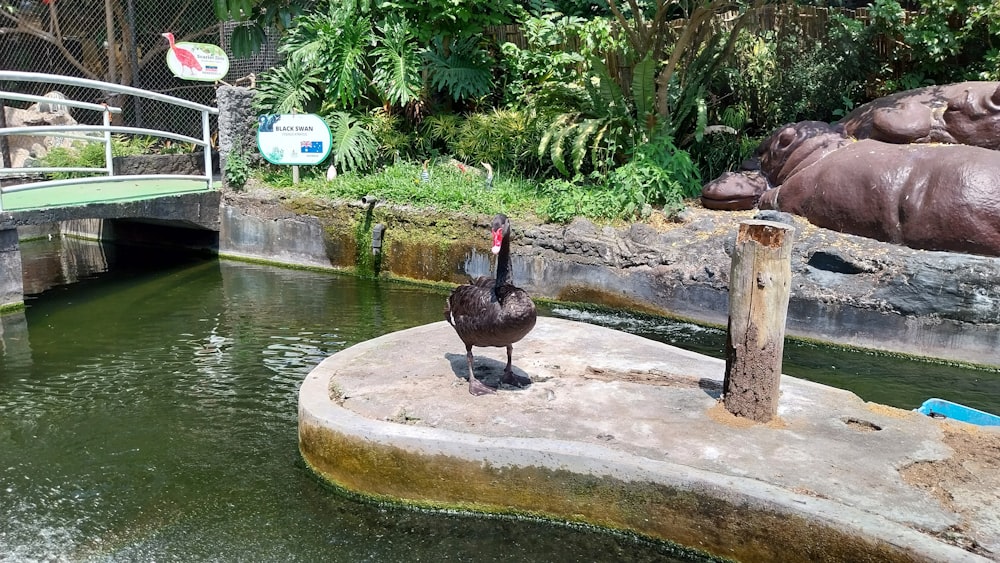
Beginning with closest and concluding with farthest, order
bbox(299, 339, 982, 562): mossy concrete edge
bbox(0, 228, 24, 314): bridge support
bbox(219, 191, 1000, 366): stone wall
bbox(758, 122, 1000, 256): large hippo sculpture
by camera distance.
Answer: bbox(299, 339, 982, 562): mossy concrete edge
bbox(219, 191, 1000, 366): stone wall
bbox(758, 122, 1000, 256): large hippo sculpture
bbox(0, 228, 24, 314): bridge support

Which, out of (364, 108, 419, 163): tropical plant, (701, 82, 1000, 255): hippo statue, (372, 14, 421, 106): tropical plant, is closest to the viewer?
(701, 82, 1000, 255): hippo statue

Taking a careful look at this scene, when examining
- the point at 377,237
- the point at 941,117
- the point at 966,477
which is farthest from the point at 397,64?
the point at 966,477

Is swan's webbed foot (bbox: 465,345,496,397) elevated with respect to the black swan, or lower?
lower

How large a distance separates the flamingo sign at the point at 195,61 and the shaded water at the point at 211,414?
3.47m

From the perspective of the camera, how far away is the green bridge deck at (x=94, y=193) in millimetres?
9742

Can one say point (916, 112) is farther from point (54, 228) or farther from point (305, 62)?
point (54, 228)

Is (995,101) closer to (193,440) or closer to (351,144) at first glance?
(351,144)

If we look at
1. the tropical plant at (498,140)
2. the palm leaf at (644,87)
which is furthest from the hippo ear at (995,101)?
the tropical plant at (498,140)

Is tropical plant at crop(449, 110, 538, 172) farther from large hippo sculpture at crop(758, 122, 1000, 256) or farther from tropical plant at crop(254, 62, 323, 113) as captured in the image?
large hippo sculpture at crop(758, 122, 1000, 256)

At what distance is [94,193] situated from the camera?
11039mm

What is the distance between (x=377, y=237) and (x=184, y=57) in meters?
4.63

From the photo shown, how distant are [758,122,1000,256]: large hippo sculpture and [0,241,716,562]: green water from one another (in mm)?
4396

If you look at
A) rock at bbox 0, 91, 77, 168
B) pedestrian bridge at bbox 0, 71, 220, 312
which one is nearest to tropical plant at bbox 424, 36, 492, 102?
pedestrian bridge at bbox 0, 71, 220, 312

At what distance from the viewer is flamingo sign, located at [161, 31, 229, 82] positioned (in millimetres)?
12453
